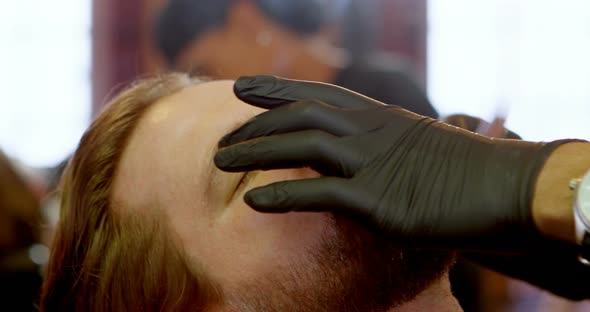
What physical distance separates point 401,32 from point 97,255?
3042mm

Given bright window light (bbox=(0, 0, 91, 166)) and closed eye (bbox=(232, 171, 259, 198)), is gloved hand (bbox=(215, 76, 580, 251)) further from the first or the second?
bright window light (bbox=(0, 0, 91, 166))

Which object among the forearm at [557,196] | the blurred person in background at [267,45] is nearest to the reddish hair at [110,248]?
the forearm at [557,196]

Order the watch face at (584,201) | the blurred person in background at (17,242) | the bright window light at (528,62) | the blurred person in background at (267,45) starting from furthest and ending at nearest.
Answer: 1. the bright window light at (528,62)
2. the blurred person in background at (267,45)
3. the blurred person in background at (17,242)
4. the watch face at (584,201)

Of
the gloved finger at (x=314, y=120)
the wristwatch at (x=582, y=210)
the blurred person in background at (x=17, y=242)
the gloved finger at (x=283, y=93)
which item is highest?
the gloved finger at (x=283, y=93)

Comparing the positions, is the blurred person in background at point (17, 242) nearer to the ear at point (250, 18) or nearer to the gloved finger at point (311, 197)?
the ear at point (250, 18)

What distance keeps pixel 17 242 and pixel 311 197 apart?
1.38 m

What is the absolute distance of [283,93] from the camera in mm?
1118

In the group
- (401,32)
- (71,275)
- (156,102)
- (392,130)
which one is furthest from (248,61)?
(401,32)

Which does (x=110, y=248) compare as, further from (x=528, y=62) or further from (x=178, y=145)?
(x=528, y=62)

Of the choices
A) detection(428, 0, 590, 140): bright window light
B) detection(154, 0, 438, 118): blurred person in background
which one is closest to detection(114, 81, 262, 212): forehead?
detection(154, 0, 438, 118): blurred person in background

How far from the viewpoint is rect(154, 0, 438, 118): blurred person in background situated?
246cm

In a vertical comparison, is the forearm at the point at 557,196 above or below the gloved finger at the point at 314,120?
below

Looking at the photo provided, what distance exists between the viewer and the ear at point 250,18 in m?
2.56

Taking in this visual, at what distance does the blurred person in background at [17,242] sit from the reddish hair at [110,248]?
0.71 meters
